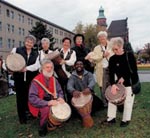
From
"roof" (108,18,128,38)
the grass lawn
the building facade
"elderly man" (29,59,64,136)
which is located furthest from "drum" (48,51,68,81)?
"roof" (108,18,128,38)

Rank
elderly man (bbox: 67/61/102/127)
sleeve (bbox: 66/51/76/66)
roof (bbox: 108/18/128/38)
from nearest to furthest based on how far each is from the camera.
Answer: elderly man (bbox: 67/61/102/127)
sleeve (bbox: 66/51/76/66)
roof (bbox: 108/18/128/38)

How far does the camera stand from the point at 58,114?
5586mm

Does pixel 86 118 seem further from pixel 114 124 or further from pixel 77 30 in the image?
pixel 77 30

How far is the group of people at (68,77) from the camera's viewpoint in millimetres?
5949

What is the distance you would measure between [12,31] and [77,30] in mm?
16630

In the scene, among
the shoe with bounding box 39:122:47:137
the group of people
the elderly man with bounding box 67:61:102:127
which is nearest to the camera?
the shoe with bounding box 39:122:47:137

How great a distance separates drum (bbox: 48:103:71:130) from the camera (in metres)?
5.56

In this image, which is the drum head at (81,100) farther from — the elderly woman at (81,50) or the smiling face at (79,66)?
the elderly woman at (81,50)

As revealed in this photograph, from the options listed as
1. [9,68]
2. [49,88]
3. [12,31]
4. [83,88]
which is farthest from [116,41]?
[12,31]

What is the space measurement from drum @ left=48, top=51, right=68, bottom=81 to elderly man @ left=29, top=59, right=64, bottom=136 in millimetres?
305

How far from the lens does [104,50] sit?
6.98 metres

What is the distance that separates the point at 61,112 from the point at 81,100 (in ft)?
1.94

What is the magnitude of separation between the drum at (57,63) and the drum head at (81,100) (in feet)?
2.54

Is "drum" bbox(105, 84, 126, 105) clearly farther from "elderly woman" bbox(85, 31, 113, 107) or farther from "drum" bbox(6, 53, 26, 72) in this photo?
"drum" bbox(6, 53, 26, 72)
